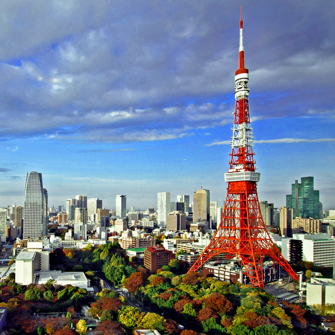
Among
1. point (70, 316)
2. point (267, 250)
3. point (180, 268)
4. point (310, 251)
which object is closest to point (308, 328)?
point (267, 250)

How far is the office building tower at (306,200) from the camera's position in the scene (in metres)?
43.1

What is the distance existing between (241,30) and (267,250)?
30.7ft

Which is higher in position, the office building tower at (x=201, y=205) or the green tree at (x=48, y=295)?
the office building tower at (x=201, y=205)

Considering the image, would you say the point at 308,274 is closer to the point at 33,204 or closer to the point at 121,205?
the point at 33,204

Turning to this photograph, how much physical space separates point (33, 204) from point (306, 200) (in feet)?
103

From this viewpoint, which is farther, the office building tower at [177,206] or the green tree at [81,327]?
the office building tower at [177,206]

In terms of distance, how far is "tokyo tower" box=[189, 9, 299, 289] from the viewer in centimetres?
1494

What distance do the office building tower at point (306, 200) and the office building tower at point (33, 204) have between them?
29.3m

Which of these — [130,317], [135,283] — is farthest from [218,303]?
[135,283]

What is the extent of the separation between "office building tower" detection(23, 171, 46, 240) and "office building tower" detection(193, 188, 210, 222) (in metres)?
25.9

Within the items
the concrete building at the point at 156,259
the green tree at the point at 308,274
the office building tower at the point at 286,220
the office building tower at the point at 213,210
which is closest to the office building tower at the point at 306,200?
the office building tower at the point at 286,220

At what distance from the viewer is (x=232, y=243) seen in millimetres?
15336

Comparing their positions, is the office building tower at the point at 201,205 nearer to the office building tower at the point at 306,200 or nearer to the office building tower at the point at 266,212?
the office building tower at the point at 266,212

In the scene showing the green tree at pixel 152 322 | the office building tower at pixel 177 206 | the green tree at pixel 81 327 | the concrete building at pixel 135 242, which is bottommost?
the concrete building at pixel 135 242
